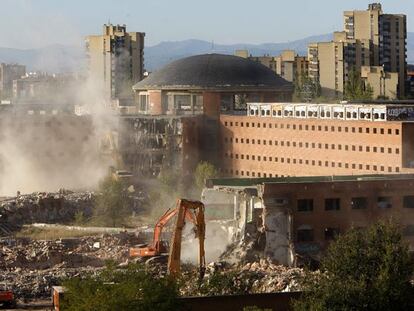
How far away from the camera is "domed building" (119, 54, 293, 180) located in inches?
3110

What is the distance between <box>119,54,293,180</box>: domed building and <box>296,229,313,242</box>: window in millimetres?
26877

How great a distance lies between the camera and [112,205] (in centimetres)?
6494

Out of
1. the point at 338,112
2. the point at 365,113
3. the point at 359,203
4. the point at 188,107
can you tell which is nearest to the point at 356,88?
the point at 188,107

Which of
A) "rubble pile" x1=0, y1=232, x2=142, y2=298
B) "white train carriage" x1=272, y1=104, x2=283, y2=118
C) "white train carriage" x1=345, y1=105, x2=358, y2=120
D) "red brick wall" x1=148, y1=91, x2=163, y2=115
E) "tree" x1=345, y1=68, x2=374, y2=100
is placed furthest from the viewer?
"tree" x1=345, y1=68, x2=374, y2=100

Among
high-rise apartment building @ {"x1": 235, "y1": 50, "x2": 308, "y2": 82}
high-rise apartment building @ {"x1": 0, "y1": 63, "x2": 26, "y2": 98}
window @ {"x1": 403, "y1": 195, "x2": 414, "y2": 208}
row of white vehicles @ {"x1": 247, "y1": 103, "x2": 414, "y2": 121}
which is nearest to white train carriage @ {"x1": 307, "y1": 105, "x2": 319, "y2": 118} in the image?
row of white vehicles @ {"x1": 247, "y1": 103, "x2": 414, "y2": 121}

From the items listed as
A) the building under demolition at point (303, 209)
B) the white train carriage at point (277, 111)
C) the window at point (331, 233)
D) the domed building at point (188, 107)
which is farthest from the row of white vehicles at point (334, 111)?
the window at point (331, 233)

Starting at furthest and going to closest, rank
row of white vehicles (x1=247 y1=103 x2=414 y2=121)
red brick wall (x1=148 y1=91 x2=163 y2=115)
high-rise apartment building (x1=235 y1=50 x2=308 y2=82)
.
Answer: high-rise apartment building (x1=235 y1=50 x2=308 y2=82) < red brick wall (x1=148 y1=91 x2=163 y2=115) < row of white vehicles (x1=247 y1=103 x2=414 y2=121)

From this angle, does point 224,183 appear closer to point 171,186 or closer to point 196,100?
point 171,186

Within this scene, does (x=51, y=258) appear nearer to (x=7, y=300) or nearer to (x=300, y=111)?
(x=7, y=300)

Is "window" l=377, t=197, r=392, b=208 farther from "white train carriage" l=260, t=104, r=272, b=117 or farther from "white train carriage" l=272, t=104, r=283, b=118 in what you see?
"white train carriage" l=260, t=104, r=272, b=117

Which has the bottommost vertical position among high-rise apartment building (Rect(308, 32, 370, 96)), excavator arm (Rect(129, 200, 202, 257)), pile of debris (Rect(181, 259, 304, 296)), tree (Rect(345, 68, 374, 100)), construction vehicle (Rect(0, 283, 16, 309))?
construction vehicle (Rect(0, 283, 16, 309))

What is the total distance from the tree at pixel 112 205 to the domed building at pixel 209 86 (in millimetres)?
14494

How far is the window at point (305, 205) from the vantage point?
167 ft

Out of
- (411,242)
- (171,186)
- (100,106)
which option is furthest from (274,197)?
(100,106)
